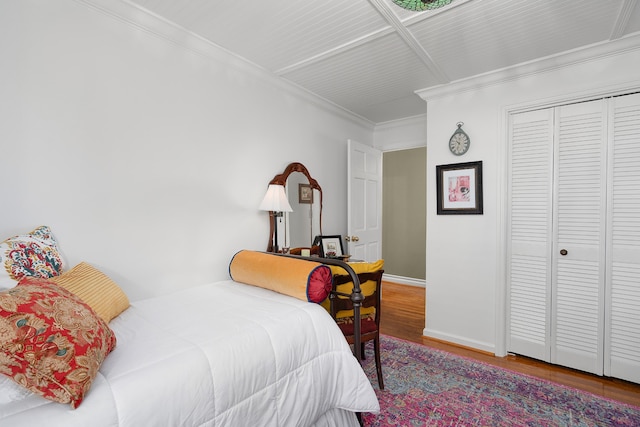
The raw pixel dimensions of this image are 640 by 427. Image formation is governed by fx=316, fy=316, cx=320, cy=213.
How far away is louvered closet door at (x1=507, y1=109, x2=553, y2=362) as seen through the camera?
104 inches

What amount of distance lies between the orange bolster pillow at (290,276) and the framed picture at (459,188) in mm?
1797

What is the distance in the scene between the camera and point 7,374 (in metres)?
0.85

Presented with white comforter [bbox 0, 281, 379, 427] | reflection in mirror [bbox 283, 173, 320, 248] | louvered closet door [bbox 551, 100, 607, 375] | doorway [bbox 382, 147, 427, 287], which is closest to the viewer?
white comforter [bbox 0, 281, 379, 427]

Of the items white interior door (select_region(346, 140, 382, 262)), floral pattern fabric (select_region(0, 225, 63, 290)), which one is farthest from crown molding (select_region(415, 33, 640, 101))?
floral pattern fabric (select_region(0, 225, 63, 290))

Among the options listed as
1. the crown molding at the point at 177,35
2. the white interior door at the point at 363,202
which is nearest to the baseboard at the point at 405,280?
the white interior door at the point at 363,202

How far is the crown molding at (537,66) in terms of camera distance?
7.58 feet

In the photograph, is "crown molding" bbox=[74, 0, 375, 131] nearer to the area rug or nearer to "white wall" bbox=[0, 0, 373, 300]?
"white wall" bbox=[0, 0, 373, 300]

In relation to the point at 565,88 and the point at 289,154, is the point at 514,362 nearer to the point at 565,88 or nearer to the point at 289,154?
the point at 565,88

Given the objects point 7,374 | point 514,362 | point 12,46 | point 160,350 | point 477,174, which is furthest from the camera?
point 477,174

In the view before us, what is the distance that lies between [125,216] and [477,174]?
289cm

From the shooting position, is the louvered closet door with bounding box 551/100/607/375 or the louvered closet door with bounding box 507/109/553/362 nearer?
the louvered closet door with bounding box 551/100/607/375

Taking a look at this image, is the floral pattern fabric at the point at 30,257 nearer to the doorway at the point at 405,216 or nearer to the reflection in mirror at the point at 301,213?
the reflection in mirror at the point at 301,213

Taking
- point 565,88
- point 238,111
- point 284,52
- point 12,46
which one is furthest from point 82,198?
point 565,88

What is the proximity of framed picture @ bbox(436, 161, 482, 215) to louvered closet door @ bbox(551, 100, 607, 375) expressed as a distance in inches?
23.4
